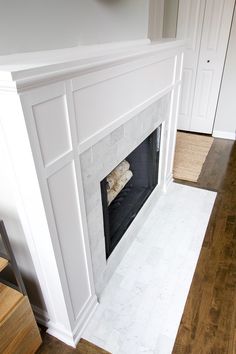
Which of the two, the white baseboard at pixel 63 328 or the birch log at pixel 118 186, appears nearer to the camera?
the white baseboard at pixel 63 328

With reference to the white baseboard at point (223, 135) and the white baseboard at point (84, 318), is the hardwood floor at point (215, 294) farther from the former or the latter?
the white baseboard at point (223, 135)

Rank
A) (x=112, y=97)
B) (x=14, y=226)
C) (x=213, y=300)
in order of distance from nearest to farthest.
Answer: (x=14, y=226) → (x=112, y=97) → (x=213, y=300)

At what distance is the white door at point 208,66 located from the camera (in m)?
2.93

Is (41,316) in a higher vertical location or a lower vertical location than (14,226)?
lower

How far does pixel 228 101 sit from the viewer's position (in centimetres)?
331

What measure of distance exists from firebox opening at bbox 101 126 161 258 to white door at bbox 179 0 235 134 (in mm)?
1739

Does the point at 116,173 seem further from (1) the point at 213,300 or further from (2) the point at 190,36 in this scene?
(2) the point at 190,36

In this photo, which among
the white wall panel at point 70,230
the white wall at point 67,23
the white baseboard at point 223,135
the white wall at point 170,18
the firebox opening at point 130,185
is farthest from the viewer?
the white baseboard at point 223,135

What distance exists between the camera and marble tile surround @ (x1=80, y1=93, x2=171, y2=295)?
1.13 meters

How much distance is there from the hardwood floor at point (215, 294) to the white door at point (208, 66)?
4.91 ft

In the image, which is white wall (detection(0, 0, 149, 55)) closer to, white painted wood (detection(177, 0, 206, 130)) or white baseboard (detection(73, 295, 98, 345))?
white baseboard (detection(73, 295, 98, 345))

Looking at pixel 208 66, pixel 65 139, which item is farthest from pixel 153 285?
pixel 208 66

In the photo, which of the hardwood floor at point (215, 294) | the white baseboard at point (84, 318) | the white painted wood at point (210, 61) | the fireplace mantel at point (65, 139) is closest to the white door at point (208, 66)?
the white painted wood at point (210, 61)

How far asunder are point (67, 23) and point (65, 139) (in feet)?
2.85
